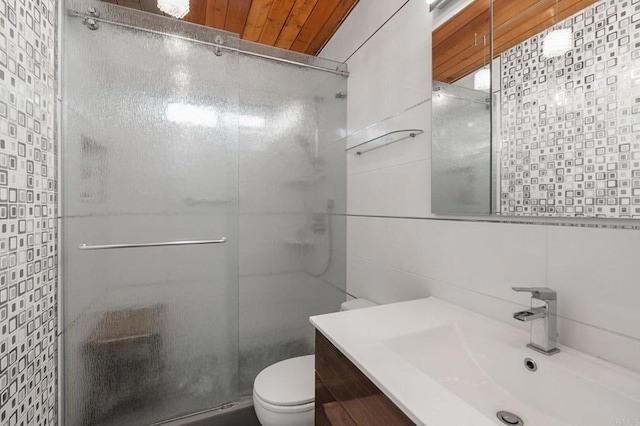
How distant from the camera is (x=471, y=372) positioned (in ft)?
2.85

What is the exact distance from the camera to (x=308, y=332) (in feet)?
6.34

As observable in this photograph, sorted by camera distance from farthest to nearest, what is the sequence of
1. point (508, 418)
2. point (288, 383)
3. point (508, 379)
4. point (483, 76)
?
point (288, 383), point (483, 76), point (508, 379), point (508, 418)

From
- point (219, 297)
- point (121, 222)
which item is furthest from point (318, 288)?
point (121, 222)

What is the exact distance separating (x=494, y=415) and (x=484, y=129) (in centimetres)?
86

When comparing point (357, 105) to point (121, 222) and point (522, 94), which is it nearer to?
point (522, 94)

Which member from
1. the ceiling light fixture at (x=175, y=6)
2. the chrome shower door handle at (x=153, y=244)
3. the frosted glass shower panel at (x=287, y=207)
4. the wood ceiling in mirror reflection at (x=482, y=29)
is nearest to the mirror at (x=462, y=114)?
the wood ceiling in mirror reflection at (x=482, y=29)

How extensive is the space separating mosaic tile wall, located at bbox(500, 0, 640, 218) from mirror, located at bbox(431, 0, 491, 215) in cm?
8

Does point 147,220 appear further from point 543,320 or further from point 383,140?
point 543,320

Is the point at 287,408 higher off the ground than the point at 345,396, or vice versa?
the point at 345,396

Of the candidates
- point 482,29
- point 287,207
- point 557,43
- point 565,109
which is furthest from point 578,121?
point 287,207

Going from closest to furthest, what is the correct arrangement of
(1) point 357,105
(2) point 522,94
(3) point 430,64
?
(2) point 522,94
(3) point 430,64
(1) point 357,105

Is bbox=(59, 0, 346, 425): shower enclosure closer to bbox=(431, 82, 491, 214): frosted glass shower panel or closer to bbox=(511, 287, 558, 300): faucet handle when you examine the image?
bbox=(431, 82, 491, 214): frosted glass shower panel

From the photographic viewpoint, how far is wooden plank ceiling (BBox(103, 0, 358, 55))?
1.80 m

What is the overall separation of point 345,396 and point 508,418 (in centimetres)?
40
